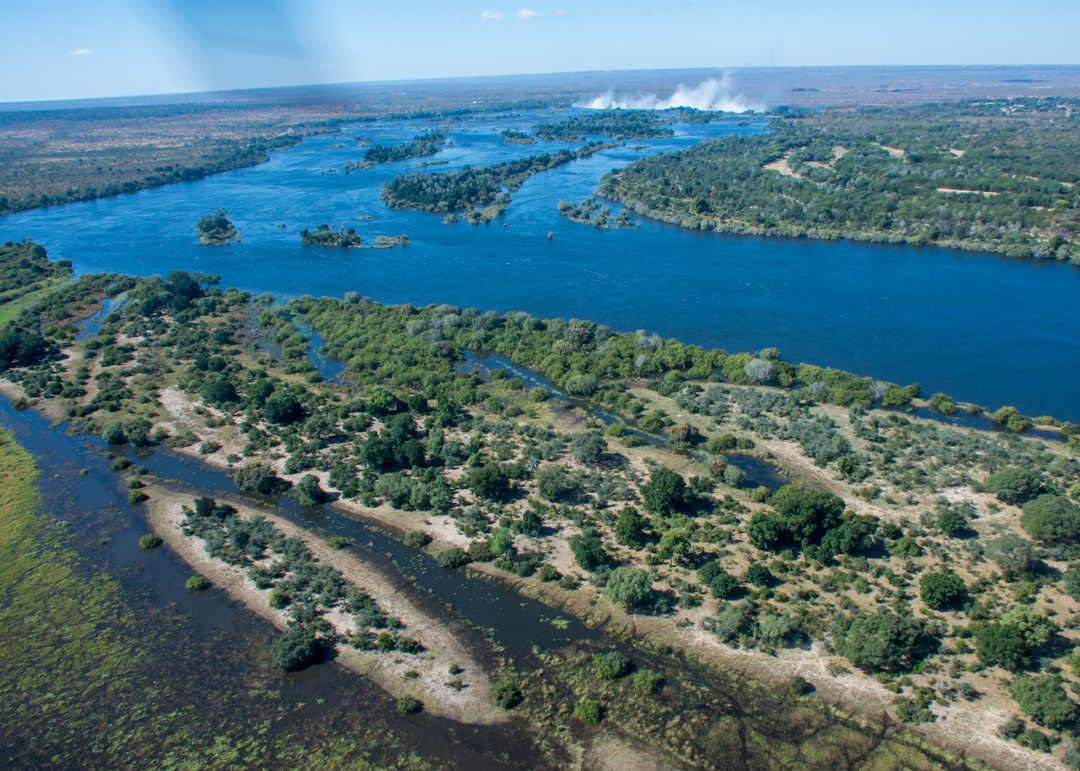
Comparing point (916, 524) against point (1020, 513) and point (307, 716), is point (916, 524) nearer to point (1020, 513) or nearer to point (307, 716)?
point (1020, 513)

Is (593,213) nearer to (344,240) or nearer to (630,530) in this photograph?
(344,240)

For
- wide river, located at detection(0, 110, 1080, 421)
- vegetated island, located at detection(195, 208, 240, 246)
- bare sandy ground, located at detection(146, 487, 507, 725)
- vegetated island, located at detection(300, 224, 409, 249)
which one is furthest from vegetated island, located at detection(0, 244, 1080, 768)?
vegetated island, located at detection(195, 208, 240, 246)

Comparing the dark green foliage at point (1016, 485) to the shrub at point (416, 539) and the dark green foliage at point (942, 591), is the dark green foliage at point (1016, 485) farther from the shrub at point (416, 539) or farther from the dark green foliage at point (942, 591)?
the shrub at point (416, 539)

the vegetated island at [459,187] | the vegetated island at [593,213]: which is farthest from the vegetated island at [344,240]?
the vegetated island at [593,213]

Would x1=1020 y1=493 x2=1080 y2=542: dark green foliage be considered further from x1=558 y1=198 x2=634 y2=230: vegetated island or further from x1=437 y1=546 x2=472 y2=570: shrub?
x1=558 y1=198 x2=634 y2=230: vegetated island

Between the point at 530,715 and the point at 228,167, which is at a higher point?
the point at 228,167

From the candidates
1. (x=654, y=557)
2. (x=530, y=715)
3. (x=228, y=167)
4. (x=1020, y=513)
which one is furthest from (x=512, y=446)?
(x=228, y=167)
